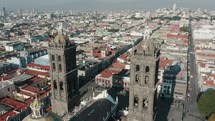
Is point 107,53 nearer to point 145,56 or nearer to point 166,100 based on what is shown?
point 166,100

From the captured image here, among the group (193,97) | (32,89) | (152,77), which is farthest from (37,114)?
(193,97)

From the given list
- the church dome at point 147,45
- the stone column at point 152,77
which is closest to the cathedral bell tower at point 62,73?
the church dome at point 147,45

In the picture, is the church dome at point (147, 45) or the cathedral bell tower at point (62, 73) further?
the cathedral bell tower at point (62, 73)

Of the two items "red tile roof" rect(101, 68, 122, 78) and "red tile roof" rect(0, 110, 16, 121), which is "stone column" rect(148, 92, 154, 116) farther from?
"red tile roof" rect(101, 68, 122, 78)

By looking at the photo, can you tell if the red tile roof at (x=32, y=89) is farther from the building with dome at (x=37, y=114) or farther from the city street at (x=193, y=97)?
the city street at (x=193, y=97)

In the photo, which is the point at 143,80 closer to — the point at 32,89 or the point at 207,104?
the point at 207,104

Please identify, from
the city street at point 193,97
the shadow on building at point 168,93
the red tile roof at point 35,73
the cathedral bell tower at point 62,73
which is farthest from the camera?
the red tile roof at point 35,73

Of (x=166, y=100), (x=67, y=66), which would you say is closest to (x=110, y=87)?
(x=166, y=100)
